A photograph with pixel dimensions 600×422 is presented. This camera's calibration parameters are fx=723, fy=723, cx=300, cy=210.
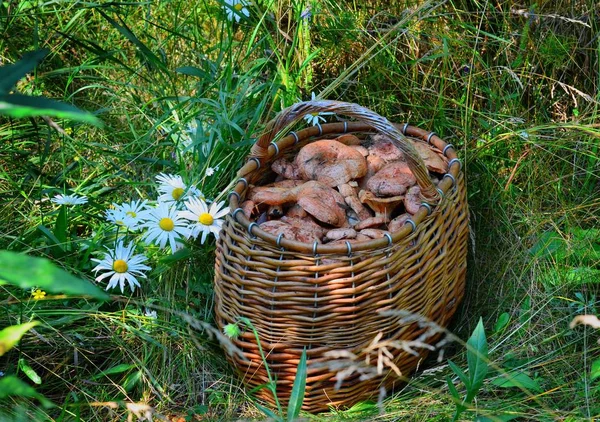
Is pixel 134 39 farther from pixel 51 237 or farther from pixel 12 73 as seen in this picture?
pixel 12 73

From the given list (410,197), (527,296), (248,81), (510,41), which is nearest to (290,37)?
(248,81)

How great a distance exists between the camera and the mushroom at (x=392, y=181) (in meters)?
1.45

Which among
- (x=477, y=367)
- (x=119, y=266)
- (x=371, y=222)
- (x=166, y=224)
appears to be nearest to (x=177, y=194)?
(x=166, y=224)

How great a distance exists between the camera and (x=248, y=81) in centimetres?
179

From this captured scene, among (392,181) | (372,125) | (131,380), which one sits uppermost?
(372,125)

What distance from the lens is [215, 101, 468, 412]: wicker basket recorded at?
4.15 ft

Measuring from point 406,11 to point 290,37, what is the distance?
0.32 meters

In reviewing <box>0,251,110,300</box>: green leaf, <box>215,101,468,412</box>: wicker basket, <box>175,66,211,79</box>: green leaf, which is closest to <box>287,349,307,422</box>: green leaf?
<box>215,101,468,412</box>: wicker basket

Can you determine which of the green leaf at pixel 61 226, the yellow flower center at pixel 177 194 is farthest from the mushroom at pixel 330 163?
the green leaf at pixel 61 226

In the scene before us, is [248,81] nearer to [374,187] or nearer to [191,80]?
[191,80]

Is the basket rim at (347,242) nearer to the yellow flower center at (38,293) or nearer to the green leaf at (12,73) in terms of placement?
the yellow flower center at (38,293)

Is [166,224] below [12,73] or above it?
below

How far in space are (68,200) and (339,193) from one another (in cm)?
59

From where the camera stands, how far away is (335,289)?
4.15 feet
